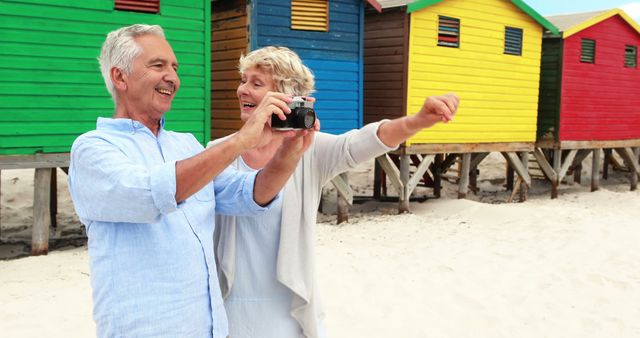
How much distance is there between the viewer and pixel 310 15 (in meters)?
11.2

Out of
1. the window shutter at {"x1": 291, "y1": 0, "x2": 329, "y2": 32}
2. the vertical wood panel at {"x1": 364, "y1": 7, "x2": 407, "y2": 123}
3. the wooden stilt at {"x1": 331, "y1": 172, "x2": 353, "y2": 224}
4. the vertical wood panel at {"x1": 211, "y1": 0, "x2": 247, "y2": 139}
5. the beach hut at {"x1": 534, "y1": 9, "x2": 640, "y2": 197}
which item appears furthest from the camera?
the beach hut at {"x1": 534, "y1": 9, "x2": 640, "y2": 197}

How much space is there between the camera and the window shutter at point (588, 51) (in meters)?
16.2

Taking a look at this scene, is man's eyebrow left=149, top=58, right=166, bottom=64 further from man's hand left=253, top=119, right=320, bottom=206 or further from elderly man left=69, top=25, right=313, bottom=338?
man's hand left=253, top=119, right=320, bottom=206

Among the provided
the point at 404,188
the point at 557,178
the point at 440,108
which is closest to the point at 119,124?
the point at 440,108

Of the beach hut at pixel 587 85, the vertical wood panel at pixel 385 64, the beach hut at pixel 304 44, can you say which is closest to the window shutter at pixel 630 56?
the beach hut at pixel 587 85

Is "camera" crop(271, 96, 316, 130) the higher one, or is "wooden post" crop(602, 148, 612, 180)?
"camera" crop(271, 96, 316, 130)

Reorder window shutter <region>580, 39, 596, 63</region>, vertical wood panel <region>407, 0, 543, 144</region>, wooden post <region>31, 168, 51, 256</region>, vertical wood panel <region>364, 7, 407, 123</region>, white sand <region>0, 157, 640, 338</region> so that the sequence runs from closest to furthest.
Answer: white sand <region>0, 157, 640, 338</region> < wooden post <region>31, 168, 51, 256</region> < vertical wood panel <region>364, 7, 407, 123</region> < vertical wood panel <region>407, 0, 543, 144</region> < window shutter <region>580, 39, 596, 63</region>

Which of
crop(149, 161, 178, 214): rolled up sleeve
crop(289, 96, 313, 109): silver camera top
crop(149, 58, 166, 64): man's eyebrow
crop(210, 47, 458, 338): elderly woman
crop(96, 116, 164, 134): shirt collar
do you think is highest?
crop(149, 58, 166, 64): man's eyebrow

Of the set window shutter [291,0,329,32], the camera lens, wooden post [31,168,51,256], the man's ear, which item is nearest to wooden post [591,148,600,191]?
window shutter [291,0,329,32]

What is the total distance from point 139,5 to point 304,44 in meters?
2.96

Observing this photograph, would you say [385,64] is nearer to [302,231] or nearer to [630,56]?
[630,56]

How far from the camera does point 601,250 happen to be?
9.16m

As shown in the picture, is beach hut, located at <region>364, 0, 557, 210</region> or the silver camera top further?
beach hut, located at <region>364, 0, 557, 210</region>

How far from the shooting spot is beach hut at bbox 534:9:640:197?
15.9 m
